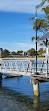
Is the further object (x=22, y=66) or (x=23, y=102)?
(x=22, y=66)

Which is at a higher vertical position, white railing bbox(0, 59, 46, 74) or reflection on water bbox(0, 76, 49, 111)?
white railing bbox(0, 59, 46, 74)

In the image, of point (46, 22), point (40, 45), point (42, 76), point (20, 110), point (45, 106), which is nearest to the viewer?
point (20, 110)

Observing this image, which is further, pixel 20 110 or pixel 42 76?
pixel 42 76

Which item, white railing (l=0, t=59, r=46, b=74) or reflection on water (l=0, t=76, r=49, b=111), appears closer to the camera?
reflection on water (l=0, t=76, r=49, b=111)

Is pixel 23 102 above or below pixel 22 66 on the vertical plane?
below

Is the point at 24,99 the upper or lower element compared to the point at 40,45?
lower

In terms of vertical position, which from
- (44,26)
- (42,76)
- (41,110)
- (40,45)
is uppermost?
(44,26)

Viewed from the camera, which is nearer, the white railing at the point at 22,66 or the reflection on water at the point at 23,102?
the reflection on water at the point at 23,102

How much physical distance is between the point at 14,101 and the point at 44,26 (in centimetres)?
1810

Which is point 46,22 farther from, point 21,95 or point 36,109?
point 36,109

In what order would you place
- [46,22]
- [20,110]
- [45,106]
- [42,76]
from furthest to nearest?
[46,22] → [42,76] → [45,106] → [20,110]

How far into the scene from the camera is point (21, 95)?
1675cm

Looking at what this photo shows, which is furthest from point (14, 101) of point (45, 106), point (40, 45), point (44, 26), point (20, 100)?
point (44, 26)

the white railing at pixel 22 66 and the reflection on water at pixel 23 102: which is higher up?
the white railing at pixel 22 66
